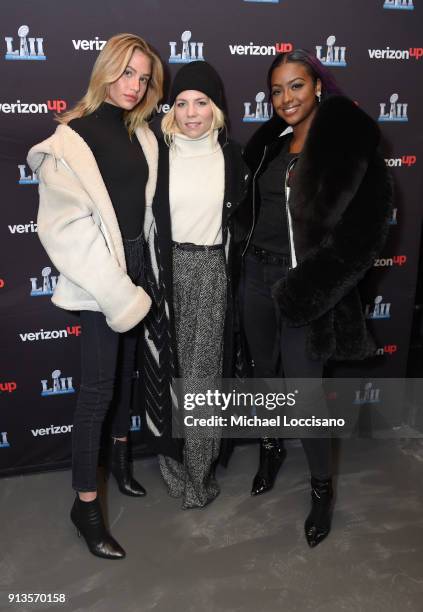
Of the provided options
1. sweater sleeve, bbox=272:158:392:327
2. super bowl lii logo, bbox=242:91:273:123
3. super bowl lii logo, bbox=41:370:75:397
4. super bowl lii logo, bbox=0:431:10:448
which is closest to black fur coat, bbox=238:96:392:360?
sweater sleeve, bbox=272:158:392:327

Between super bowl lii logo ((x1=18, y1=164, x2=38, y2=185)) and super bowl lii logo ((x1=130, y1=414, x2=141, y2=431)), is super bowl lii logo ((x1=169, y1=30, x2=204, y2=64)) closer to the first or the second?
super bowl lii logo ((x1=18, y1=164, x2=38, y2=185))

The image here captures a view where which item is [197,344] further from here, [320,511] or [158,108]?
[158,108]

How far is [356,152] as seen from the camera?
71.4 inches

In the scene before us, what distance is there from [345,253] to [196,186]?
59 centimetres

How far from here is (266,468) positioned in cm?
248

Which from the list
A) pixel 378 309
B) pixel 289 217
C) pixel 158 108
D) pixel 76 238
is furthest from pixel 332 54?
pixel 76 238

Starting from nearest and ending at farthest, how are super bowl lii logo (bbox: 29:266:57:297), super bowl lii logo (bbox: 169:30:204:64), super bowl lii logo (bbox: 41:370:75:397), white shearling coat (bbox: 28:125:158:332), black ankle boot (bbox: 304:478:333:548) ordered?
1. white shearling coat (bbox: 28:125:158:332)
2. black ankle boot (bbox: 304:478:333:548)
3. super bowl lii logo (bbox: 169:30:204:64)
4. super bowl lii logo (bbox: 29:266:57:297)
5. super bowl lii logo (bbox: 41:370:75:397)

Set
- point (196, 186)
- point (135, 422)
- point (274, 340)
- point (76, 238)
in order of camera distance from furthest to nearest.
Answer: point (135, 422) → point (274, 340) → point (196, 186) → point (76, 238)

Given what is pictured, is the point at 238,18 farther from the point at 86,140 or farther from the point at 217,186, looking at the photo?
the point at 86,140

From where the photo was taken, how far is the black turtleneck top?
6.14 feet

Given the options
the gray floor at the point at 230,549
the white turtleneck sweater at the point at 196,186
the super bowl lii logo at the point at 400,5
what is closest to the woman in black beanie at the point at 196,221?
the white turtleneck sweater at the point at 196,186

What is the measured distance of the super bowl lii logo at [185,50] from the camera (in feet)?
7.41

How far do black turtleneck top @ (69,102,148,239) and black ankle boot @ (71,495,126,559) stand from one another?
3.33ft

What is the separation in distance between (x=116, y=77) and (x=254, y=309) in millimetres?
984
